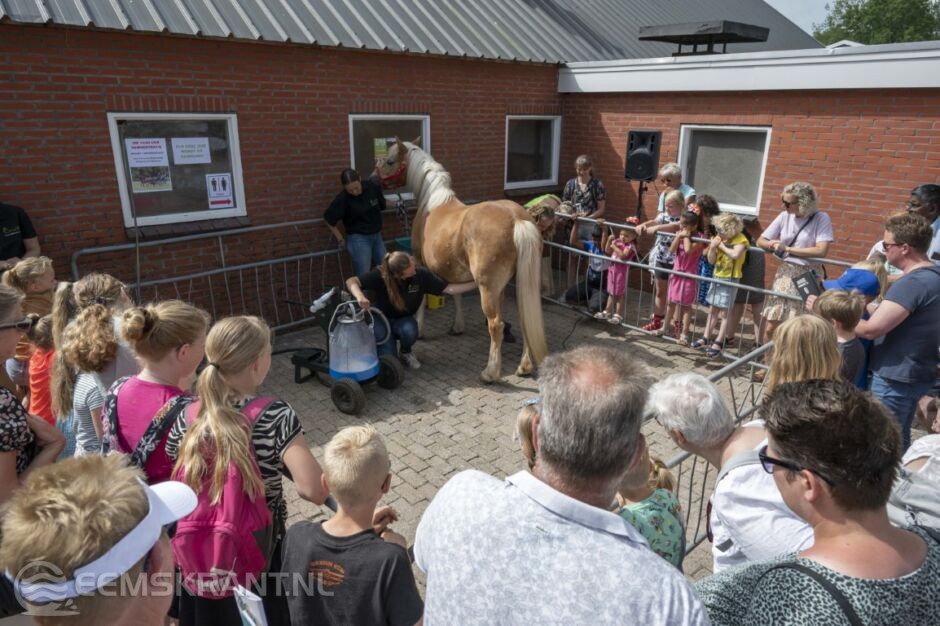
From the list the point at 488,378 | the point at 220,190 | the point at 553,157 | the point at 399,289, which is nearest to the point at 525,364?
the point at 488,378

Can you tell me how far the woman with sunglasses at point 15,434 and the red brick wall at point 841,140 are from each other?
26.3 feet

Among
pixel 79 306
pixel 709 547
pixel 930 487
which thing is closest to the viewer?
pixel 930 487

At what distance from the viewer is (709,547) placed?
360cm

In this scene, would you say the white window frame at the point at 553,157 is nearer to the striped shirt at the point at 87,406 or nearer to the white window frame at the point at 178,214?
the white window frame at the point at 178,214

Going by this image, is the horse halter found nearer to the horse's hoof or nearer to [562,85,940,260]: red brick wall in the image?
the horse's hoof

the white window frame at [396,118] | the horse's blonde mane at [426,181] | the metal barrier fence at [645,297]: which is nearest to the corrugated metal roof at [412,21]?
the white window frame at [396,118]

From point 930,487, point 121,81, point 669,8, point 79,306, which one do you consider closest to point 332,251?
point 121,81

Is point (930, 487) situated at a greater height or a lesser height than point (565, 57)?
lesser

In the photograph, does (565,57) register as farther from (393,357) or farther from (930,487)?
(930,487)

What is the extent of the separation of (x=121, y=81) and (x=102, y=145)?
2.19ft

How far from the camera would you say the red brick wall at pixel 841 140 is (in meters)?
6.43

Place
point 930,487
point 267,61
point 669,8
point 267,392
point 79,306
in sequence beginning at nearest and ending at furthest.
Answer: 1. point 930,487
2. point 79,306
3. point 267,392
4. point 267,61
5. point 669,8

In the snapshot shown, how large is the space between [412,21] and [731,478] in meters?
7.75

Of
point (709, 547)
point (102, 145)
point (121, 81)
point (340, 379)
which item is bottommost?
point (709, 547)
